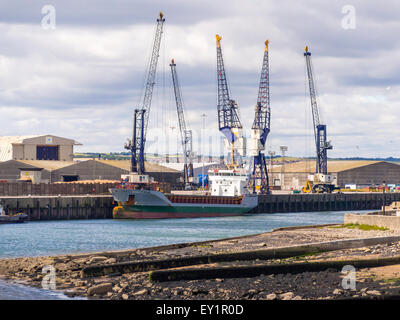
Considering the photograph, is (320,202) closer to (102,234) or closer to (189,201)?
(189,201)

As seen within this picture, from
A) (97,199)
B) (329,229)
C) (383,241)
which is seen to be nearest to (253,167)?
(97,199)

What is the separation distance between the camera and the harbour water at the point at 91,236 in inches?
1871

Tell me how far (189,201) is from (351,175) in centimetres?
8289

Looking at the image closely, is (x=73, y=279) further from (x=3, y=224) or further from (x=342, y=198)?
(x=342, y=198)

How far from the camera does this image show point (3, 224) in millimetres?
76125

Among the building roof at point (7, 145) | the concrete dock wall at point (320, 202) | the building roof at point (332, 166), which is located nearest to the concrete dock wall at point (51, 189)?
the concrete dock wall at point (320, 202)

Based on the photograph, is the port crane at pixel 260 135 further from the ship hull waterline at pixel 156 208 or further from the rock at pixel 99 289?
the rock at pixel 99 289

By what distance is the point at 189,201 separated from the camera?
320ft

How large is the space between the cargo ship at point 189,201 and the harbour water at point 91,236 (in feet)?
12.5

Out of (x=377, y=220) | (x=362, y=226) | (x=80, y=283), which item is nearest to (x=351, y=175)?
(x=362, y=226)

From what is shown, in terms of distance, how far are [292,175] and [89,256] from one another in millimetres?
140952

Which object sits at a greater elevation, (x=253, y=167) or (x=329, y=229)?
(x=253, y=167)

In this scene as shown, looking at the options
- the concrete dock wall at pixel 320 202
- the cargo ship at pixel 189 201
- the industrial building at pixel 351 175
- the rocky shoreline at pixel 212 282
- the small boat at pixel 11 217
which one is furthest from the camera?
the industrial building at pixel 351 175

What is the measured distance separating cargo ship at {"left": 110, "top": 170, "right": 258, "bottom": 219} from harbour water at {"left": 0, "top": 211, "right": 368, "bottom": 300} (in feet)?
12.5
